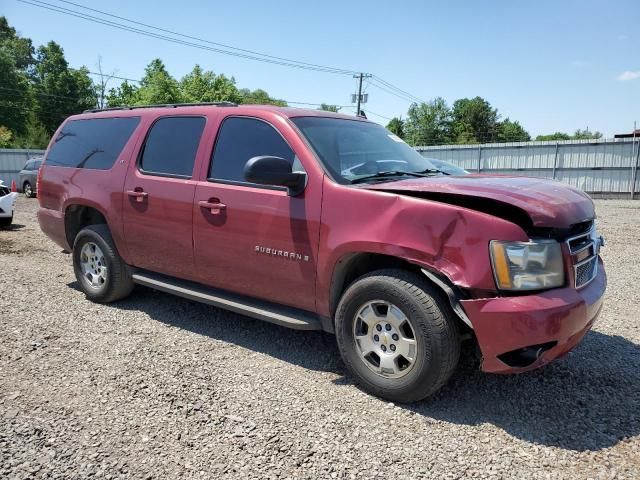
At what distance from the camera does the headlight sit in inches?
104

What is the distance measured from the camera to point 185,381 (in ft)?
10.9

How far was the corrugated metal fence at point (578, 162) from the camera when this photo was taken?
66.2ft

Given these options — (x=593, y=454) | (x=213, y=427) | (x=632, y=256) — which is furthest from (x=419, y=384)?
(x=632, y=256)

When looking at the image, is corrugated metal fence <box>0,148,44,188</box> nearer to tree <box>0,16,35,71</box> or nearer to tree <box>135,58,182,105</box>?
tree <box>135,58,182,105</box>

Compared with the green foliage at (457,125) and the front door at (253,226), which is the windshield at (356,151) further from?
the green foliage at (457,125)

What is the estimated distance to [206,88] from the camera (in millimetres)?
46656

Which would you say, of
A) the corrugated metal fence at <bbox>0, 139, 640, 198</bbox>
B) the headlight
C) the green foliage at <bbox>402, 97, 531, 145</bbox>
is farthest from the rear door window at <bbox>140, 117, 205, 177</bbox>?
the green foliage at <bbox>402, 97, 531, 145</bbox>

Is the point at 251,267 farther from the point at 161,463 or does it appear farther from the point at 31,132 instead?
the point at 31,132

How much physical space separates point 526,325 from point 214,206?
8.04ft

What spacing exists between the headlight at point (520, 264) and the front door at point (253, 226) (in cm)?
123

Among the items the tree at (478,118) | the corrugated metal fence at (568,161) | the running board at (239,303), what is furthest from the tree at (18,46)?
the running board at (239,303)

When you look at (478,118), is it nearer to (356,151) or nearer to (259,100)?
(259,100)

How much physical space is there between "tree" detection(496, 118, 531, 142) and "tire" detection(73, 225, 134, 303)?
81.9 metres

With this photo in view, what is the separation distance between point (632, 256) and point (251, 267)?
280 inches
